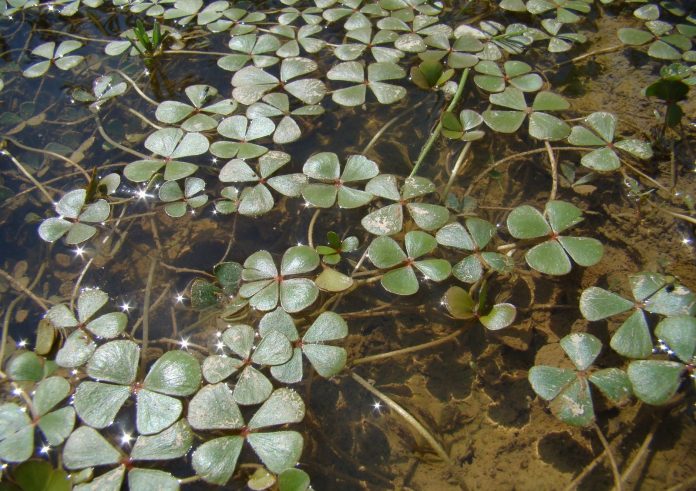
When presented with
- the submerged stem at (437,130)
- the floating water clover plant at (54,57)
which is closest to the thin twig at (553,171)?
the submerged stem at (437,130)

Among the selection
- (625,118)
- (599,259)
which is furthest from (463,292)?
(625,118)

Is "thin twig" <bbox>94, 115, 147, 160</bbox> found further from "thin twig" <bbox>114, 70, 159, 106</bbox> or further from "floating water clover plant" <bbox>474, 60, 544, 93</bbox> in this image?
"floating water clover plant" <bbox>474, 60, 544, 93</bbox>

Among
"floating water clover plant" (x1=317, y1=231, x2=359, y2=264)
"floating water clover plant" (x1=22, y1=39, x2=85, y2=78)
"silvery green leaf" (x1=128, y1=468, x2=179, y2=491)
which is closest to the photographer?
"silvery green leaf" (x1=128, y1=468, x2=179, y2=491)

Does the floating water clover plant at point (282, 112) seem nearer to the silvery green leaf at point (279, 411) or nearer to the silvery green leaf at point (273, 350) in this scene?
the silvery green leaf at point (273, 350)

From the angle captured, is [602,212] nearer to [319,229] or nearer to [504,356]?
[504,356]

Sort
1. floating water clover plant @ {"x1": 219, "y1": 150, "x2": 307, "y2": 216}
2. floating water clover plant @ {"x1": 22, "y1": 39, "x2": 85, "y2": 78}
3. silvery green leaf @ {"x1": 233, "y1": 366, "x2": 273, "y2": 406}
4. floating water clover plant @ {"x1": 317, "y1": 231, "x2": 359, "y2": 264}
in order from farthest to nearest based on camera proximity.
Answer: floating water clover plant @ {"x1": 22, "y1": 39, "x2": 85, "y2": 78} → floating water clover plant @ {"x1": 219, "y1": 150, "x2": 307, "y2": 216} → floating water clover plant @ {"x1": 317, "y1": 231, "x2": 359, "y2": 264} → silvery green leaf @ {"x1": 233, "y1": 366, "x2": 273, "y2": 406}

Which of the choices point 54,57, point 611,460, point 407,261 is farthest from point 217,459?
point 54,57

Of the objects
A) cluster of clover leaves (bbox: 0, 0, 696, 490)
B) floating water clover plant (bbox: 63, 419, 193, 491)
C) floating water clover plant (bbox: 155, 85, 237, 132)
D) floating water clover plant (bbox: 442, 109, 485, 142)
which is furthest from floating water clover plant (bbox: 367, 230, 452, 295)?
floating water clover plant (bbox: 155, 85, 237, 132)
